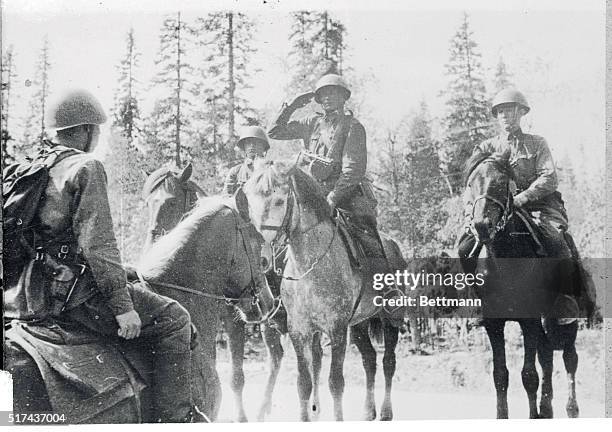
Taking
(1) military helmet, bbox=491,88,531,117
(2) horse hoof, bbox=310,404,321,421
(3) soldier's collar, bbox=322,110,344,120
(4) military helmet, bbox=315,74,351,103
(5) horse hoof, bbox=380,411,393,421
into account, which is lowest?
(5) horse hoof, bbox=380,411,393,421

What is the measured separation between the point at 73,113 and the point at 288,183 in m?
1.85

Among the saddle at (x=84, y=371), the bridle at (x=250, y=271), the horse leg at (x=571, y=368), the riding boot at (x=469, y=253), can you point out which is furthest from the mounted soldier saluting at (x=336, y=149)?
the saddle at (x=84, y=371)

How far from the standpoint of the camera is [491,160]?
21.9 ft

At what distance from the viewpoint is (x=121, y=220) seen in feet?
21.0

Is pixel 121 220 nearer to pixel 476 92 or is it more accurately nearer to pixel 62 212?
pixel 62 212

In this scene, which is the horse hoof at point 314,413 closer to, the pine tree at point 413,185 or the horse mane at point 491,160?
the pine tree at point 413,185

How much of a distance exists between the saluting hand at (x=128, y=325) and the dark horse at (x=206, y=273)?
40cm

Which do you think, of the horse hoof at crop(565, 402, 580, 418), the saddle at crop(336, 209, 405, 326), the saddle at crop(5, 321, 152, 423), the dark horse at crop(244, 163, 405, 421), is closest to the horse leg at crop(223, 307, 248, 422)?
the dark horse at crop(244, 163, 405, 421)

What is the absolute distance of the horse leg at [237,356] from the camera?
662cm

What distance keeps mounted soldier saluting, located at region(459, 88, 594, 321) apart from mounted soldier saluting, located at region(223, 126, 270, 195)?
187 centimetres

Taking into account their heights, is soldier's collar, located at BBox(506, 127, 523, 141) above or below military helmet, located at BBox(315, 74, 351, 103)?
below

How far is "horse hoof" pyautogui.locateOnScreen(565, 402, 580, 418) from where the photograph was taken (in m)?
6.70

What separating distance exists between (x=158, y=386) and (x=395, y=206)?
2.76 m

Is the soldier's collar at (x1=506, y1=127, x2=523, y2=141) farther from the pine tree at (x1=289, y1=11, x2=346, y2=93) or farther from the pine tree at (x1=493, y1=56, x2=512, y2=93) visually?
the pine tree at (x1=289, y1=11, x2=346, y2=93)
